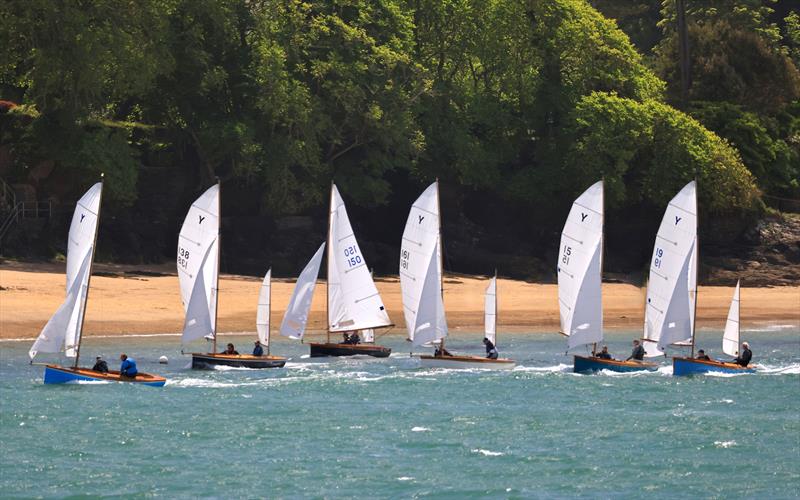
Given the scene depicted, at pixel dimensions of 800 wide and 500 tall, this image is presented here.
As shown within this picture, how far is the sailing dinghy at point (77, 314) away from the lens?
48594mm

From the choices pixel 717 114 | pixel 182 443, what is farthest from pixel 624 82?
pixel 182 443

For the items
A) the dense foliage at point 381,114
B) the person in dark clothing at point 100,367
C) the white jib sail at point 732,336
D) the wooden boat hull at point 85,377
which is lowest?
the wooden boat hull at point 85,377

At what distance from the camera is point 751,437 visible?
42344 millimetres

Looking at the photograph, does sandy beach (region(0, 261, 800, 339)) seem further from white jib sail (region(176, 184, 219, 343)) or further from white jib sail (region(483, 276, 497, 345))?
white jib sail (region(483, 276, 497, 345))

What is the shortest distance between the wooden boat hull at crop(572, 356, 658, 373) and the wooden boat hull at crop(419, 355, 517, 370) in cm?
242

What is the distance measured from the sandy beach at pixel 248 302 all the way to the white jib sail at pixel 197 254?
786 cm

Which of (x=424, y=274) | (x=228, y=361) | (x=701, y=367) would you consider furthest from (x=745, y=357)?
(x=228, y=361)

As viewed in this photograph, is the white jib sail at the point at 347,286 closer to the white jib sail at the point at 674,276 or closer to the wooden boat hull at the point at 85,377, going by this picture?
the white jib sail at the point at 674,276

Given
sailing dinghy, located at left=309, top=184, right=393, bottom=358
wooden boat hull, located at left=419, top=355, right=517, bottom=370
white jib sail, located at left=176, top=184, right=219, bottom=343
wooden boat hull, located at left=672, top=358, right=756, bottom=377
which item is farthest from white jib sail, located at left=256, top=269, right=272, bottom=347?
wooden boat hull, located at left=672, top=358, right=756, bottom=377

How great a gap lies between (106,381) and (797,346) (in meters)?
29.3

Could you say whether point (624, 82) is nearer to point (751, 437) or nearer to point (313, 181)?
point (313, 181)

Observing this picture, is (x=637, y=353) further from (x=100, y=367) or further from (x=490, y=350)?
(x=100, y=367)

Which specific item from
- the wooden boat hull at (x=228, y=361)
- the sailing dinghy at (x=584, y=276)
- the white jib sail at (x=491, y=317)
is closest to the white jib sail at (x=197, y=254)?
the wooden boat hull at (x=228, y=361)

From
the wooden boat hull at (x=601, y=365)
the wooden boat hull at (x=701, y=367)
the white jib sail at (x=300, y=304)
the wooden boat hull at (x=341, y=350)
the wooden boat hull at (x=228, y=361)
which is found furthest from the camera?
the white jib sail at (x=300, y=304)
